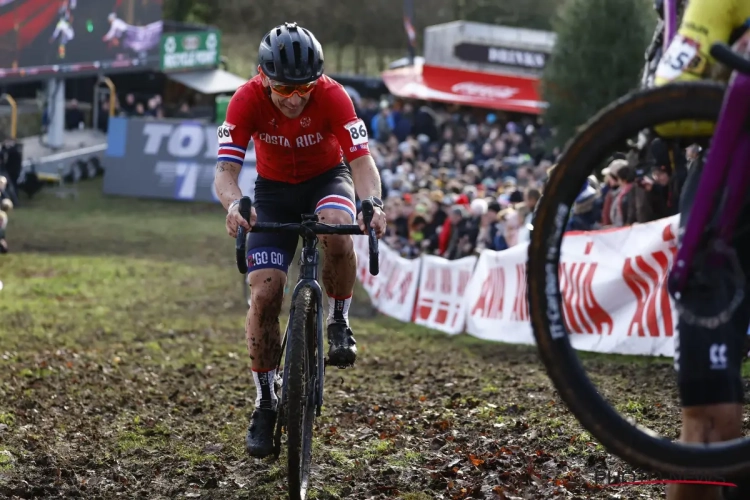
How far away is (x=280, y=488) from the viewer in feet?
19.2

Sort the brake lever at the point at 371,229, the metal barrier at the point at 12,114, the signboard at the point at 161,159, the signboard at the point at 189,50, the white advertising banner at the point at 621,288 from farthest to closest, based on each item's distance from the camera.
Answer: the signboard at the point at 189,50
the metal barrier at the point at 12,114
the signboard at the point at 161,159
the white advertising banner at the point at 621,288
the brake lever at the point at 371,229

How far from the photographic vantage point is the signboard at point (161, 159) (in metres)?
32.8

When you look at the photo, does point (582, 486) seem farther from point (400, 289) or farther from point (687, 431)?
point (400, 289)

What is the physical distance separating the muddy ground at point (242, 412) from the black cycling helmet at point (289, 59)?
228 centimetres

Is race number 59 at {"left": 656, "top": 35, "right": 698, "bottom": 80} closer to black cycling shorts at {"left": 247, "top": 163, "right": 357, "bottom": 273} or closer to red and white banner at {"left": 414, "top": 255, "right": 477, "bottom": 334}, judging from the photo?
black cycling shorts at {"left": 247, "top": 163, "right": 357, "bottom": 273}

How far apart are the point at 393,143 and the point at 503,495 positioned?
2644cm

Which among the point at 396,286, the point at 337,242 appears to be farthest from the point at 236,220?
the point at 396,286

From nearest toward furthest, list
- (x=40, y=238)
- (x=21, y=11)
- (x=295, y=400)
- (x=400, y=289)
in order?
(x=295, y=400) → (x=400, y=289) → (x=40, y=238) → (x=21, y=11)

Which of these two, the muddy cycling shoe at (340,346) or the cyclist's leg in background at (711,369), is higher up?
the cyclist's leg in background at (711,369)

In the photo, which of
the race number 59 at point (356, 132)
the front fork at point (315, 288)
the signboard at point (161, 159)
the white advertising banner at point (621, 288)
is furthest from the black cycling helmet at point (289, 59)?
the signboard at point (161, 159)

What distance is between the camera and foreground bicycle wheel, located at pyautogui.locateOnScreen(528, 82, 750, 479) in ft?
10.0

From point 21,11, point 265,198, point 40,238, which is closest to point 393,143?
point 40,238

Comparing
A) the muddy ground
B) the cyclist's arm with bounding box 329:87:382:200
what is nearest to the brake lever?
the cyclist's arm with bounding box 329:87:382:200

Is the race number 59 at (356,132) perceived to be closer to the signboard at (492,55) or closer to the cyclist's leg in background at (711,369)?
the cyclist's leg in background at (711,369)
